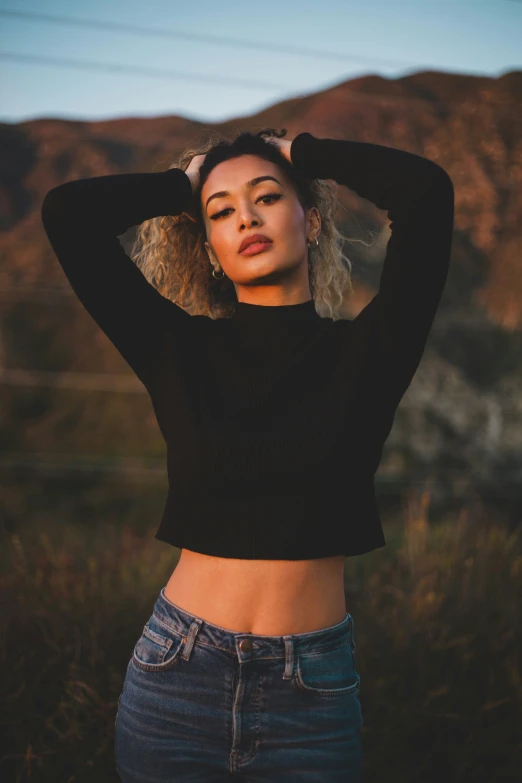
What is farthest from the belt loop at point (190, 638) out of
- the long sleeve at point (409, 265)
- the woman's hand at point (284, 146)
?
the woman's hand at point (284, 146)

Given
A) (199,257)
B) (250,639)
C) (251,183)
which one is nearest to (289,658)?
(250,639)

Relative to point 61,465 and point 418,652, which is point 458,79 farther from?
point 418,652

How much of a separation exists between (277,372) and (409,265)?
360 mm

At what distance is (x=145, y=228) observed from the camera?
7.84 feet

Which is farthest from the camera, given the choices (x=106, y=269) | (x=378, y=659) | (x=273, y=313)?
(x=378, y=659)

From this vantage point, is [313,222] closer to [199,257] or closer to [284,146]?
[284,146]

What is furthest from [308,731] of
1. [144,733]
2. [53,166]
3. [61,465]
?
[53,166]

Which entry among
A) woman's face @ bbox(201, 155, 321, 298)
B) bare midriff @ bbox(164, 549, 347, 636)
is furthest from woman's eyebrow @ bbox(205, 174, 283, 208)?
bare midriff @ bbox(164, 549, 347, 636)

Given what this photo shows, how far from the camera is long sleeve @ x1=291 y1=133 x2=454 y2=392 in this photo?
1592 millimetres

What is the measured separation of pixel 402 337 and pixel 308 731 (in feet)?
2.68

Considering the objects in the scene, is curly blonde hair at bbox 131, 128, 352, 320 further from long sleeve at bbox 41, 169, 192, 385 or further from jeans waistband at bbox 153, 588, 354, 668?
jeans waistband at bbox 153, 588, 354, 668

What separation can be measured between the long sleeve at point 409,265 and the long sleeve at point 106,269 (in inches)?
18.4

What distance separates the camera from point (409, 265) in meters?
1.59

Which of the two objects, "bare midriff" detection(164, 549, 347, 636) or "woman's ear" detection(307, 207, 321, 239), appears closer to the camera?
"bare midriff" detection(164, 549, 347, 636)
